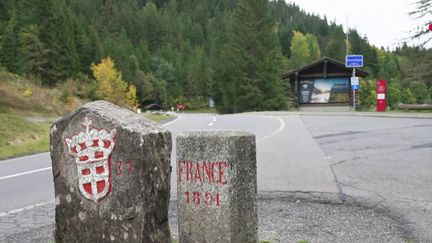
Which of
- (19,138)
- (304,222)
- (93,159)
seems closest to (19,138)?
(19,138)

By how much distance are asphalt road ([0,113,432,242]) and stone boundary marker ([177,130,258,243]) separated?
0.93 meters

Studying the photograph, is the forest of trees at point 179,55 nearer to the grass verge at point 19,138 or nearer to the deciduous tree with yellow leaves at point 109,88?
the deciduous tree with yellow leaves at point 109,88

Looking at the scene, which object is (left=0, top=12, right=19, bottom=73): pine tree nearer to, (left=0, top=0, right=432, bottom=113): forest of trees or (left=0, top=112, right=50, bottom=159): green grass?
(left=0, top=0, right=432, bottom=113): forest of trees

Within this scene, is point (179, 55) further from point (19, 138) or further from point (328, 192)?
point (328, 192)

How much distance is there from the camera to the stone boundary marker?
418cm

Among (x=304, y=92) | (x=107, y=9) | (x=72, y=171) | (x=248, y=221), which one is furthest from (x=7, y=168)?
(x=107, y=9)

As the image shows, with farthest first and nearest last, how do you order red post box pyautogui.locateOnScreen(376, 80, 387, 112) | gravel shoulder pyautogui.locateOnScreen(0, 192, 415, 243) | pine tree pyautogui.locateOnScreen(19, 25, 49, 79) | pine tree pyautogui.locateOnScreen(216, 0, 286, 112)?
pine tree pyautogui.locateOnScreen(19, 25, 49, 79)
pine tree pyautogui.locateOnScreen(216, 0, 286, 112)
red post box pyautogui.locateOnScreen(376, 80, 387, 112)
gravel shoulder pyautogui.locateOnScreen(0, 192, 415, 243)

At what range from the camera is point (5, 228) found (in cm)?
580

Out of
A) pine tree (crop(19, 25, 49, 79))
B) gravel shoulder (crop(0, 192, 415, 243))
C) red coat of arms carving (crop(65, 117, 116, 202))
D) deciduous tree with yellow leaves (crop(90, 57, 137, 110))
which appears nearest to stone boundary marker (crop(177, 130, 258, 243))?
red coat of arms carving (crop(65, 117, 116, 202))

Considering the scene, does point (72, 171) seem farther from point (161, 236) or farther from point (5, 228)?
point (5, 228)

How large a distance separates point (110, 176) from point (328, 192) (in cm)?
390

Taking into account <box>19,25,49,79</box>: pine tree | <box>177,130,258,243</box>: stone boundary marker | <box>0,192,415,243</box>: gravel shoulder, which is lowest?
<box>0,192,415,243</box>: gravel shoulder

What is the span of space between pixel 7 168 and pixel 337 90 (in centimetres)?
3230

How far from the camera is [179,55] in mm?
132000
